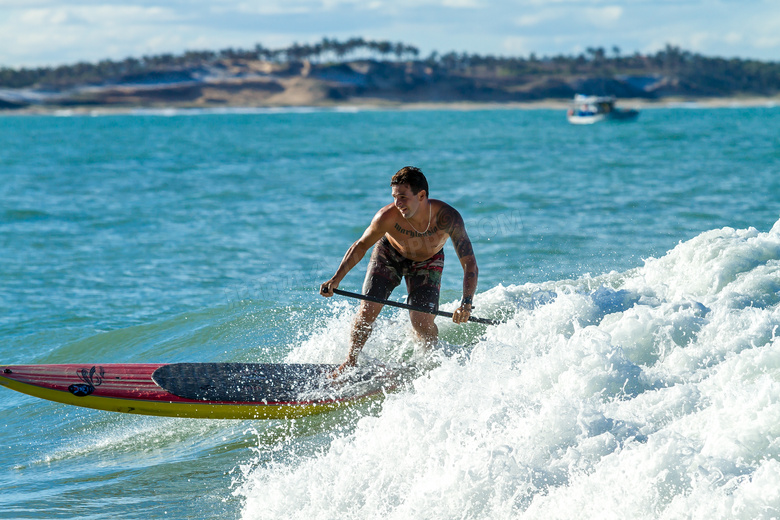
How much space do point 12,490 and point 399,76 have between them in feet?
464

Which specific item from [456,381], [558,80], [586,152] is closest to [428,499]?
[456,381]

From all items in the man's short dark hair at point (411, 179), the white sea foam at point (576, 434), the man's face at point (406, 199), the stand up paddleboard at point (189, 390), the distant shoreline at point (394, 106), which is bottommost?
the stand up paddleboard at point (189, 390)

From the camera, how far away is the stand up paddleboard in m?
6.16

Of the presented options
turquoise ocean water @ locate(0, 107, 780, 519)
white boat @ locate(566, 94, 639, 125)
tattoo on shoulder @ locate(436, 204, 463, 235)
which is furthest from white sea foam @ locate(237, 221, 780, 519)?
white boat @ locate(566, 94, 639, 125)

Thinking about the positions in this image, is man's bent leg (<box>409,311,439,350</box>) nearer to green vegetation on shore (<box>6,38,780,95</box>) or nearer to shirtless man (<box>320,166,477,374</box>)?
shirtless man (<box>320,166,477,374</box>)

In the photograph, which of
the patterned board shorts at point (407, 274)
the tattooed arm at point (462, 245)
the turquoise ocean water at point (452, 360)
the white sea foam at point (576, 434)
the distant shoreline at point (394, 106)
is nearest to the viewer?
the white sea foam at point (576, 434)

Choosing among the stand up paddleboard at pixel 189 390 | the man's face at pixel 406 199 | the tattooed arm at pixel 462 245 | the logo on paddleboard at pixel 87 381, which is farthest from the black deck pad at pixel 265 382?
the man's face at pixel 406 199

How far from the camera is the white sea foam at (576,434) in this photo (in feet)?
12.7

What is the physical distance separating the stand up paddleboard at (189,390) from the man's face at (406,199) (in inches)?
62.5

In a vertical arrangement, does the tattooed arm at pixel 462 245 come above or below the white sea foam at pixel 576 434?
above

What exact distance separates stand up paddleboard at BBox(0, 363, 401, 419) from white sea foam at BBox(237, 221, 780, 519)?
2.14ft

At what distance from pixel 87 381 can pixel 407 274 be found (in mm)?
2890

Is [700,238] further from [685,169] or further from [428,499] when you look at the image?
[685,169]

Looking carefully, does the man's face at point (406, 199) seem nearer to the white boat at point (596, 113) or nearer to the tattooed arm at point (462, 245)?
the tattooed arm at point (462, 245)
